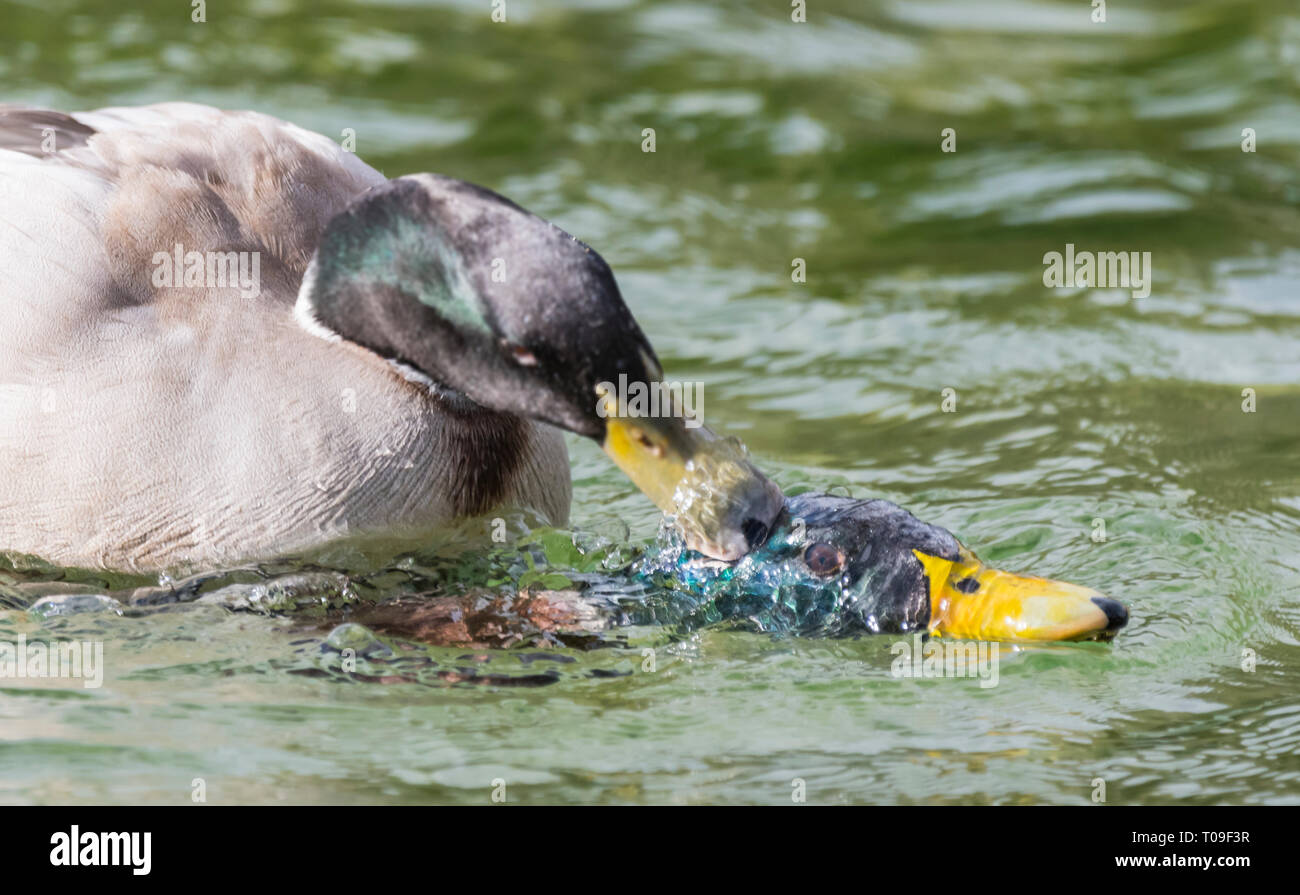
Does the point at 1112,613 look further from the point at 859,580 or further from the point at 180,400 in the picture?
the point at 180,400

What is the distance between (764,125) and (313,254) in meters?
4.77

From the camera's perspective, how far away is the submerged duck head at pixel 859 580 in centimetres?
478

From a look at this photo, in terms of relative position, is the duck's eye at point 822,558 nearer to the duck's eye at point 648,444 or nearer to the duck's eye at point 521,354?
the duck's eye at point 648,444

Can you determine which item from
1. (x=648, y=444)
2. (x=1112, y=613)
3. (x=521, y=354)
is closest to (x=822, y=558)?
(x=648, y=444)

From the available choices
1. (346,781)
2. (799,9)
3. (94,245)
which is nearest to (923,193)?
(799,9)

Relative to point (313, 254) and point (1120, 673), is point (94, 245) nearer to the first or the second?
point (313, 254)

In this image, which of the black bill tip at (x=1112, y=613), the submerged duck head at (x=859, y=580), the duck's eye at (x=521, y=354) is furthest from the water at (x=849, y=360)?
the duck's eye at (x=521, y=354)

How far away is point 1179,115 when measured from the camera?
9516 mm

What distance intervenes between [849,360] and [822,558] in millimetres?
2710

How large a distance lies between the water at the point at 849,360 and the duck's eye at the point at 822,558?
198 millimetres

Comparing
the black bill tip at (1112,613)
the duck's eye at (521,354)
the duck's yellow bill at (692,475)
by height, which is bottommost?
the black bill tip at (1112,613)

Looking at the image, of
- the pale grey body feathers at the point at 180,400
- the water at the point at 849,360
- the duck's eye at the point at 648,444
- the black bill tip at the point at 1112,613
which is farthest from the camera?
the pale grey body feathers at the point at 180,400

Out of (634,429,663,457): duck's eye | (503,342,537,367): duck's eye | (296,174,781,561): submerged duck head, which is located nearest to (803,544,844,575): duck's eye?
(296,174,781,561): submerged duck head

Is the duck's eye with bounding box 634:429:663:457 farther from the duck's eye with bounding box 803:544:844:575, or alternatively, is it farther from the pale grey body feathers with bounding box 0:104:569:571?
the pale grey body feathers with bounding box 0:104:569:571
